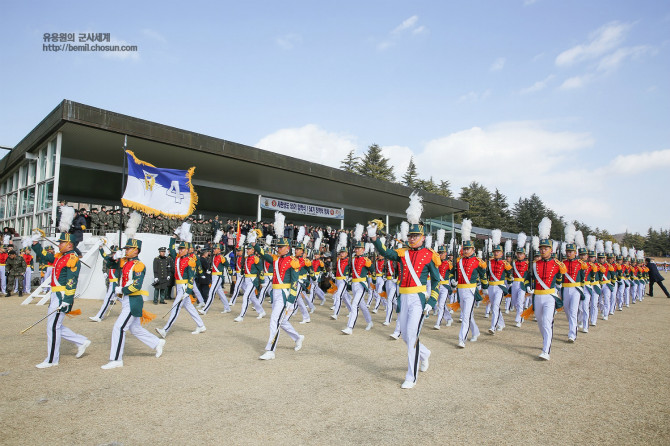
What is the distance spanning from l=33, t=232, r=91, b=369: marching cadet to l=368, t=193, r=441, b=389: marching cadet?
5200 millimetres

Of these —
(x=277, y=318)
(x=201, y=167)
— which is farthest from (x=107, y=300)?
(x=201, y=167)

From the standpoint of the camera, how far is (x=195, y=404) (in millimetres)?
4957

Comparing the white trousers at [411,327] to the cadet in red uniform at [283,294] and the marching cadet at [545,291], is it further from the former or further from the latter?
the marching cadet at [545,291]

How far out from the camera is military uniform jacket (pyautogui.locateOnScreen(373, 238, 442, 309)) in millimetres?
6176

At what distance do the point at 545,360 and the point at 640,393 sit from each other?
200 centimetres

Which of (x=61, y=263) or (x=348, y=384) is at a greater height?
(x=61, y=263)

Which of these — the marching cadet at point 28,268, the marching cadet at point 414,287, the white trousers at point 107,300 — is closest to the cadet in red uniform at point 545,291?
the marching cadet at point 414,287

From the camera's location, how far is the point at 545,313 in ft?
26.0

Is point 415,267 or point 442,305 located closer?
point 415,267

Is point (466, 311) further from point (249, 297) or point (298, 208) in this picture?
point (298, 208)

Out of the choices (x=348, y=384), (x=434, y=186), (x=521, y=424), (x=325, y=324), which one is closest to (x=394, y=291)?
(x=325, y=324)

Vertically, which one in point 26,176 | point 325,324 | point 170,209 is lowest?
point 325,324

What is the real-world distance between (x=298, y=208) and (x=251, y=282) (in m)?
15.3

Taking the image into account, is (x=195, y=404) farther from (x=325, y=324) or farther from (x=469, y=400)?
(x=325, y=324)
